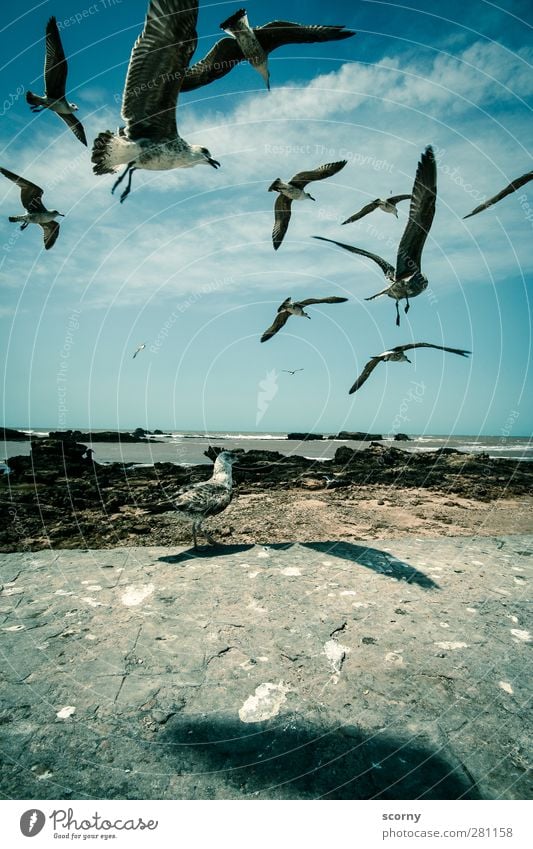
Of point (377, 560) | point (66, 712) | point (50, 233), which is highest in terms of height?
point (50, 233)

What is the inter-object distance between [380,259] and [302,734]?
7.73 m

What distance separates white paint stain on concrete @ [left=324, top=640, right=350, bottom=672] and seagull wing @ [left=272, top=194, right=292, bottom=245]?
810 centimetres

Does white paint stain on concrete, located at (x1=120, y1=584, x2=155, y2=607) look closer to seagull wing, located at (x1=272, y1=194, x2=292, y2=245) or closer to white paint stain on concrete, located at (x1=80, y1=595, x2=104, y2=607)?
white paint stain on concrete, located at (x1=80, y1=595, x2=104, y2=607)

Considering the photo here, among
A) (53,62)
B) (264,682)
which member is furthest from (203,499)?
(53,62)

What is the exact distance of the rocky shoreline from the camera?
272 inches

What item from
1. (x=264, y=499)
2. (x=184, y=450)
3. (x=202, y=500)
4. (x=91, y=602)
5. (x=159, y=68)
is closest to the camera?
(x=91, y=602)

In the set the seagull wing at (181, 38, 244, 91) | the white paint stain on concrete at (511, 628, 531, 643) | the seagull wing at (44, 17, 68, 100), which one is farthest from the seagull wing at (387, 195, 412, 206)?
the white paint stain on concrete at (511, 628, 531, 643)

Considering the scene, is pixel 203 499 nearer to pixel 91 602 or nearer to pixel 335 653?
pixel 91 602

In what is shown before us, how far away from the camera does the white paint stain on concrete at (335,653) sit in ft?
9.55

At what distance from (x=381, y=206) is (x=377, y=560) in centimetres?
740

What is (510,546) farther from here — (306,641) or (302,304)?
(302,304)

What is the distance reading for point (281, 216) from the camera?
9.20m

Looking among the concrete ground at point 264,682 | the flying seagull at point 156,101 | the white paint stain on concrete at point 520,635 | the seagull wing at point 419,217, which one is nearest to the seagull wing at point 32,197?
the flying seagull at point 156,101

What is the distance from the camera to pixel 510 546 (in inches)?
222
